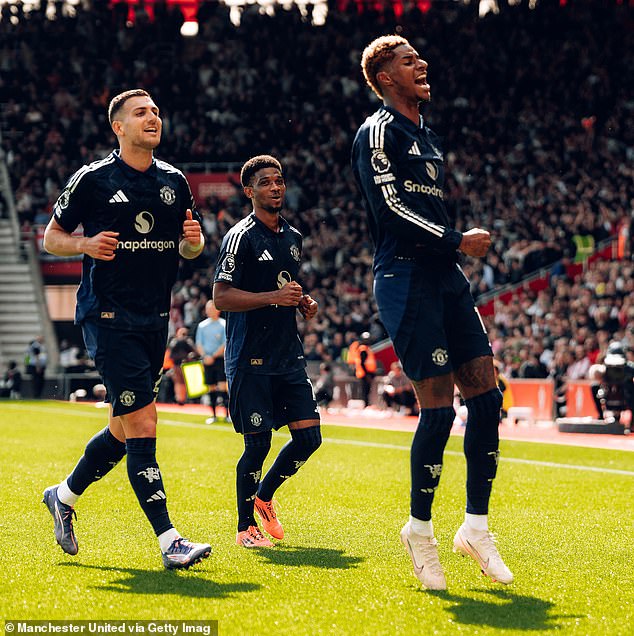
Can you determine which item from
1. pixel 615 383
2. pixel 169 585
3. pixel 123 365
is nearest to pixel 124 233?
pixel 123 365

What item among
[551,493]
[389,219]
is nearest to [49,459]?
[551,493]

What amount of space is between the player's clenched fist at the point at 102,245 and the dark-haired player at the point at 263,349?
1.12m

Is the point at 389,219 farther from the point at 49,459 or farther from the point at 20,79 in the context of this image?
the point at 20,79

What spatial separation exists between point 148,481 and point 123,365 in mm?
595

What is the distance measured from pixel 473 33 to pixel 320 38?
199 inches

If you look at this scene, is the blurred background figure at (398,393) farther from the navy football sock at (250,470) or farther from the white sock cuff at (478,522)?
the white sock cuff at (478,522)

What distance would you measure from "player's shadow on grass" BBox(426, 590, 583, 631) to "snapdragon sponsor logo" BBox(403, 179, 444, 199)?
185 centimetres

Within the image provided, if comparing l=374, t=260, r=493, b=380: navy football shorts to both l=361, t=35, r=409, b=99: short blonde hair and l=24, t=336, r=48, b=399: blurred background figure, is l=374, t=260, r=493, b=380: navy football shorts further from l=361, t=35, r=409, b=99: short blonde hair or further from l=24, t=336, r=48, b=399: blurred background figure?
l=24, t=336, r=48, b=399: blurred background figure

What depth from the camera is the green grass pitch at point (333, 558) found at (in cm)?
481

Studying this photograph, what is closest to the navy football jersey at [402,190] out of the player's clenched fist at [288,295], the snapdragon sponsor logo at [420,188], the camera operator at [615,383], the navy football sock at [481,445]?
the snapdragon sponsor logo at [420,188]

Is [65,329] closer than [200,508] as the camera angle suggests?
No

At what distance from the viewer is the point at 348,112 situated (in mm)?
38188

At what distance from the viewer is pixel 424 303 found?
5559 millimetres

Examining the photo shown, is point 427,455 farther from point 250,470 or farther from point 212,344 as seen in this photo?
point 212,344
